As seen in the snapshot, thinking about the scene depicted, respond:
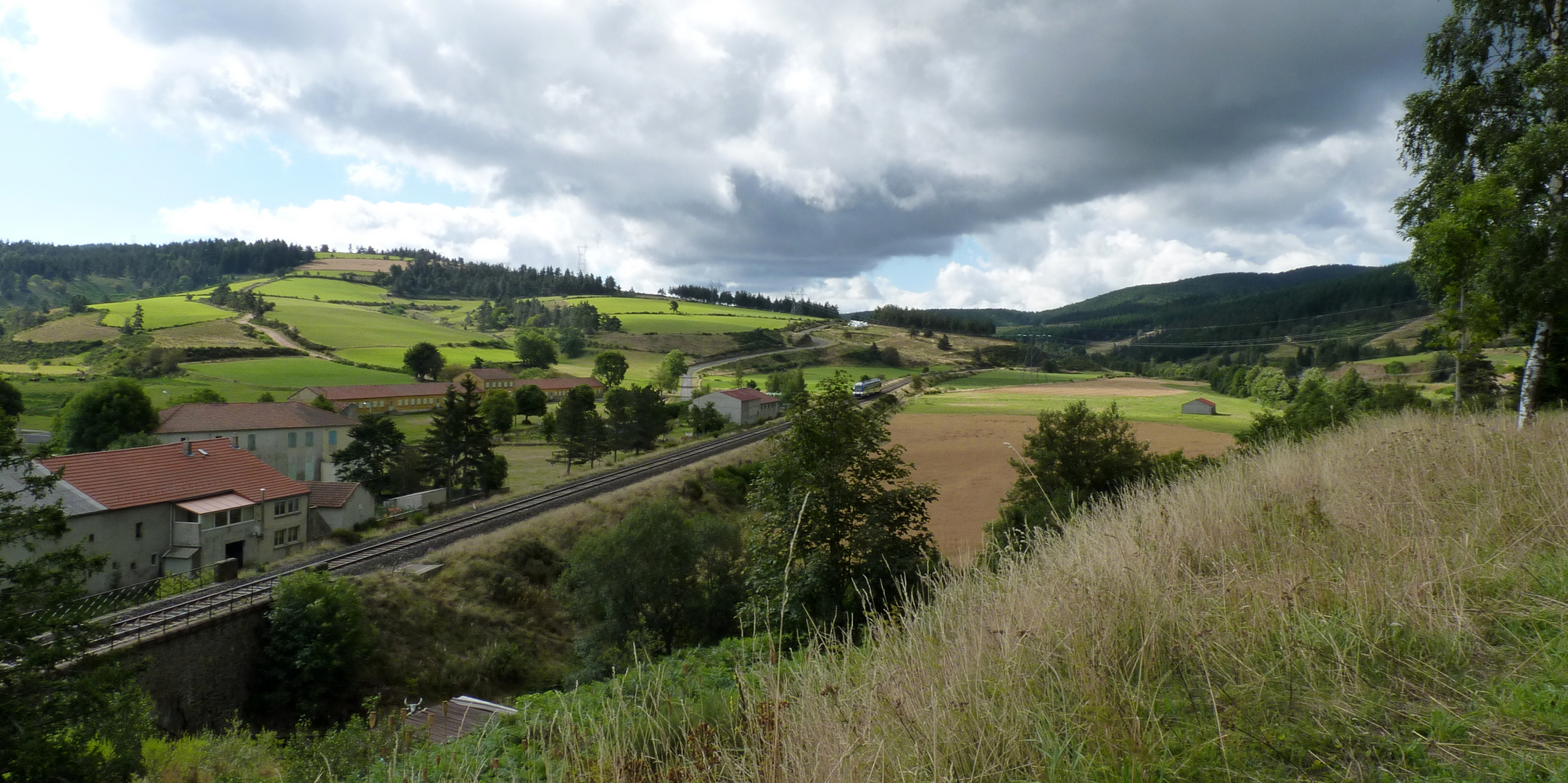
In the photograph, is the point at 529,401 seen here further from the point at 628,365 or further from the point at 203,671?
the point at 203,671

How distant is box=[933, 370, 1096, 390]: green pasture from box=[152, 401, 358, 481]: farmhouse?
3072 inches

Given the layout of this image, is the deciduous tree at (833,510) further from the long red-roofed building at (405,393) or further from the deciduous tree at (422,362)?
the deciduous tree at (422,362)

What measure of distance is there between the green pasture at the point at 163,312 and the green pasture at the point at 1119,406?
407ft

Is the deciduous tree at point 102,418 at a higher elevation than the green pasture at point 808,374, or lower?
lower

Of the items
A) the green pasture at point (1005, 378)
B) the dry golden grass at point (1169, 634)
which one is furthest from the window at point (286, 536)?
the green pasture at point (1005, 378)

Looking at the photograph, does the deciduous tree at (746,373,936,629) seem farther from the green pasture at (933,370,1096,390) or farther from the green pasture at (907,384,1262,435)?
the green pasture at (933,370,1096,390)

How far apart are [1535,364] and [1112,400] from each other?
54.2 meters

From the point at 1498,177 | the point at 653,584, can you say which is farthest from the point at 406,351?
the point at 1498,177

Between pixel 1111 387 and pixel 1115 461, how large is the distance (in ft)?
256

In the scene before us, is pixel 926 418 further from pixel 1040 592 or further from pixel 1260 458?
pixel 1040 592

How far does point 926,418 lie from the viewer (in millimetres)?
69938

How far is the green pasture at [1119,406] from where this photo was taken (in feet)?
202

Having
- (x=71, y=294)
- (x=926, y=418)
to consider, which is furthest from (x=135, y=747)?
(x=71, y=294)

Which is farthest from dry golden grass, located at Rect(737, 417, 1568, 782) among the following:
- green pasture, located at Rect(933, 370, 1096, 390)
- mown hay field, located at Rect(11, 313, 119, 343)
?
mown hay field, located at Rect(11, 313, 119, 343)
